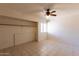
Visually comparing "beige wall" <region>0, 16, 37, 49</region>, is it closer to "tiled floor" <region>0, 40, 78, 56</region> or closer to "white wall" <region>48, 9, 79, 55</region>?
"tiled floor" <region>0, 40, 78, 56</region>

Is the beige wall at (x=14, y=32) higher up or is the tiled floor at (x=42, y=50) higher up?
the beige wall at (x=14, y=32)

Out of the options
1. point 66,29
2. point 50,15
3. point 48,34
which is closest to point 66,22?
point 66,29

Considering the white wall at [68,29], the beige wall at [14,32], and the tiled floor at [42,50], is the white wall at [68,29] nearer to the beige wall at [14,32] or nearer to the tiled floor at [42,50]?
the tiled floor at [42,50]

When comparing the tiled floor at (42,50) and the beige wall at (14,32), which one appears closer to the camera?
the tiled floor at (42,50)

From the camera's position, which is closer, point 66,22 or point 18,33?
point 18,33

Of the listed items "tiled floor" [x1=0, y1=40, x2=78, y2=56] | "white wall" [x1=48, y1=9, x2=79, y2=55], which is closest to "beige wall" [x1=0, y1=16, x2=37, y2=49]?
"tiled floor" [x1=0, y1=40, x2=78, y2=56]

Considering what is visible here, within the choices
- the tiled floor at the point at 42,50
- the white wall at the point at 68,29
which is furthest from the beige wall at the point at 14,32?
the white wall at the point at 68,29

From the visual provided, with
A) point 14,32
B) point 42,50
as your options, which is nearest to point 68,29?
point 42,50

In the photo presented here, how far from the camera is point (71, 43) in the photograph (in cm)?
550

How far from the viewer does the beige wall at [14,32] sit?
13.4ft

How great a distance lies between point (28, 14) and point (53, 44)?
5.53ft

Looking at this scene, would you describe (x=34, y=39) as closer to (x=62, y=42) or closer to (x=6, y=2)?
(x=62, y=42)

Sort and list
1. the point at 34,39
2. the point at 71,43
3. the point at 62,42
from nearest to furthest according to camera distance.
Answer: the point at 62,42 → the point at 71,43 → the point at 34,39

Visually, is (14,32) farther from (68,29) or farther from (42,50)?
(68,29)
